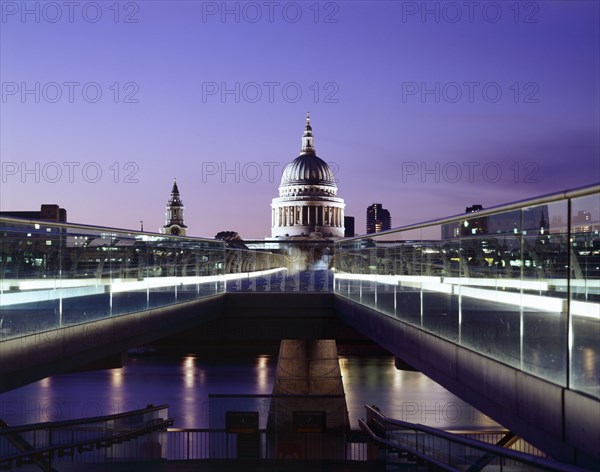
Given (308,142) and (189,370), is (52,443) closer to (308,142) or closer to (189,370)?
(189,370)

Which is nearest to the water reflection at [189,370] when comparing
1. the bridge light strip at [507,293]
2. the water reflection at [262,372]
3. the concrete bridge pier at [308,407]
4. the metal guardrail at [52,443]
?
the water reflection at [262,372]

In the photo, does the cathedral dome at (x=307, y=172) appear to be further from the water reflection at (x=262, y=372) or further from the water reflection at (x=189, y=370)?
the water reflection at (x=189, y=370)

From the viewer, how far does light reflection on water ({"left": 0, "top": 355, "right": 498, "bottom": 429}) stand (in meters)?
39.3

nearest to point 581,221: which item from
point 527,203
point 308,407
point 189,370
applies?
point 527,203

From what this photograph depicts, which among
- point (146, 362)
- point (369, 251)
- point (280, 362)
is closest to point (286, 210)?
point (146, 362)

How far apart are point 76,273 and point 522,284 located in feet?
19.1

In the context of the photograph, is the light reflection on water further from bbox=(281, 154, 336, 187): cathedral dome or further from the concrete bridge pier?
bbox=(281, 154, 336, 187): cathedral dome

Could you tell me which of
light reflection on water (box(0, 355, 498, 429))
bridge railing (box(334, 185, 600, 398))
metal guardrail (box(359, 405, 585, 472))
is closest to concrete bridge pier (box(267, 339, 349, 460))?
metal guardrail (box(359, 405, 585, 472))

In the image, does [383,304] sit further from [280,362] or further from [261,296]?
[280,362]

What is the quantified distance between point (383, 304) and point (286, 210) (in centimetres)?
15519

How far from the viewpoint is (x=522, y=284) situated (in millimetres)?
6621

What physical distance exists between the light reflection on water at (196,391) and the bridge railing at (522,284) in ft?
79.9

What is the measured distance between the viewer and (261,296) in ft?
73.0

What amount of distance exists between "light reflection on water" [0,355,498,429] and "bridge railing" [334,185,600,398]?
24346 millimetres
